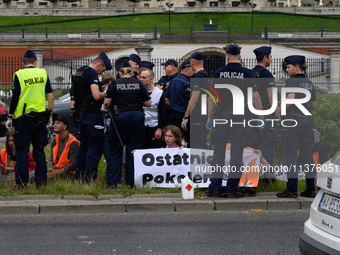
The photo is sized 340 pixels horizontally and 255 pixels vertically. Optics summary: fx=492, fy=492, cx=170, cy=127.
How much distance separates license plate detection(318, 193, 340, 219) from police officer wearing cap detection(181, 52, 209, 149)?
147 inches

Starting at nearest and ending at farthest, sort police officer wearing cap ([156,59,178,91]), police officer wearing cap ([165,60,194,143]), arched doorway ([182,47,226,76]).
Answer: police officer wearing cap ([165,60,194,143]) < police officer wearing cap ([156,59,178,91]) < arched doorway ([182,47,226,76])

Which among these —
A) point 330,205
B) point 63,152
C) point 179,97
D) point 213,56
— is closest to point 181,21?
point 213,56

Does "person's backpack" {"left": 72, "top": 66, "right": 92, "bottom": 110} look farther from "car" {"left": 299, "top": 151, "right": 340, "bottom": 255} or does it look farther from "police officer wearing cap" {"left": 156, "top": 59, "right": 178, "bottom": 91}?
"car" {"left": 299, "top": 151, "right": 340, "bottom": 255}

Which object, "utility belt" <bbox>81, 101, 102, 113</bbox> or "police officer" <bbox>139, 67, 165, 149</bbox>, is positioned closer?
"utility belt" <bbox>81, 101, 102, 113</bbox>

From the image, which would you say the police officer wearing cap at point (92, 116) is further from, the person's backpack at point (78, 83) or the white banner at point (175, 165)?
the white banner at point (175, 165)

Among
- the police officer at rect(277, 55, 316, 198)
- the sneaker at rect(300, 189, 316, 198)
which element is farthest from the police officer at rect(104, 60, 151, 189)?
the sneaker at rect(300, 189, 316, 198)

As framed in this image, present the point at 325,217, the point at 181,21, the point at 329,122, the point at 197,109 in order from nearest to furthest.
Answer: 1. the point at 325,217
2. the point at 197,109
3. the point at 329,122
4. the point at 181,21

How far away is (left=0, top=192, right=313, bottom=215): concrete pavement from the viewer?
21.5 feet

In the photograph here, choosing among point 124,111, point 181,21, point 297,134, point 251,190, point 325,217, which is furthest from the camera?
point 181,21

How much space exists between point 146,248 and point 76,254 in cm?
72

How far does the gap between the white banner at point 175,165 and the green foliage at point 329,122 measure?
2.65 meters

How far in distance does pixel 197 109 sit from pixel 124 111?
1323 mm

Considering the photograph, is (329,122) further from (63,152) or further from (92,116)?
(63,152)

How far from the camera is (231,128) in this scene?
7.06 m
